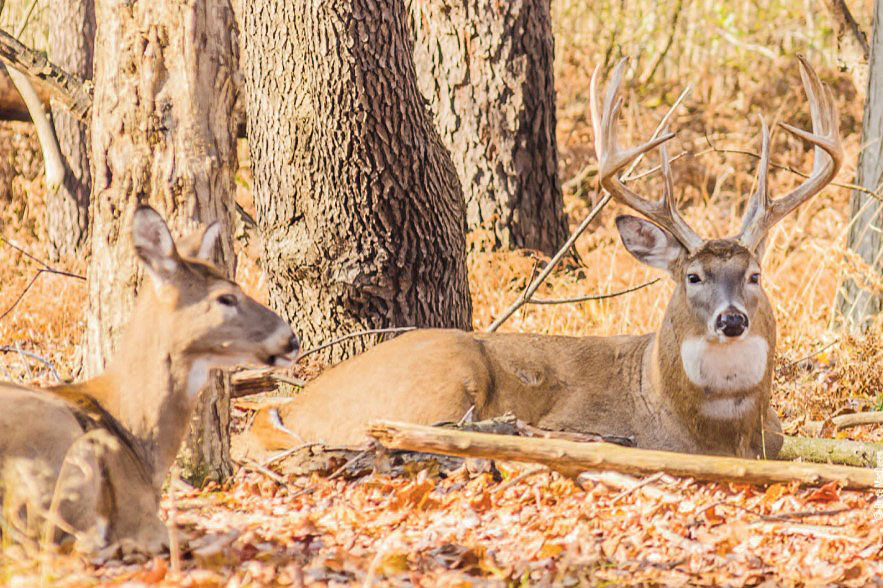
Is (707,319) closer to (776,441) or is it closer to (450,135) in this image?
(776,441)

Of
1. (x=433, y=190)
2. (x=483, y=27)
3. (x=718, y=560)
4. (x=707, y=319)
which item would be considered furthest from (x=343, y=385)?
(x=483, y=27)

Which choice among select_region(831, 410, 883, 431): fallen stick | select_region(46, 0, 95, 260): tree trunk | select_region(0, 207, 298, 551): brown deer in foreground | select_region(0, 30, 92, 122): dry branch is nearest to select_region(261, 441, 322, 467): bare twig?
select_region(0, 207, 298, 551): brown deer in foreground

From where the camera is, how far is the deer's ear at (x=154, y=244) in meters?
4.82

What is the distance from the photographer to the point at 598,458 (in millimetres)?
5488

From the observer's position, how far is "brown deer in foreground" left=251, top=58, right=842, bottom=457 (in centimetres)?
681

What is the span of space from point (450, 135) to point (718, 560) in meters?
6.11

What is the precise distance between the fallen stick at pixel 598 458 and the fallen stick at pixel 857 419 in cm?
172

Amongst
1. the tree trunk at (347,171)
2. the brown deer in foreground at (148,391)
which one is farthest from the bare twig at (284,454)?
the tree trunk at (347,171)

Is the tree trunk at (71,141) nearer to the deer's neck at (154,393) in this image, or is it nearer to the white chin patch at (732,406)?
the white chin patch at (732,406)

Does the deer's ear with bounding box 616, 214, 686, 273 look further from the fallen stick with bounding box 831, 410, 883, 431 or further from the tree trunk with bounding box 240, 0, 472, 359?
the fallen stick with bounding box 831, 410, 883, 431

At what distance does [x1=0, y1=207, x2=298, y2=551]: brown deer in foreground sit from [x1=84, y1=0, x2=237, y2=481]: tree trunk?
778 mm

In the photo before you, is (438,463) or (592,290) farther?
(592,290)

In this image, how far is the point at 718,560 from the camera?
488 centimetres

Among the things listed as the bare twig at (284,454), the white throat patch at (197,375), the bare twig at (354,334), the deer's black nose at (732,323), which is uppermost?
the white throat patch at (197,375)
